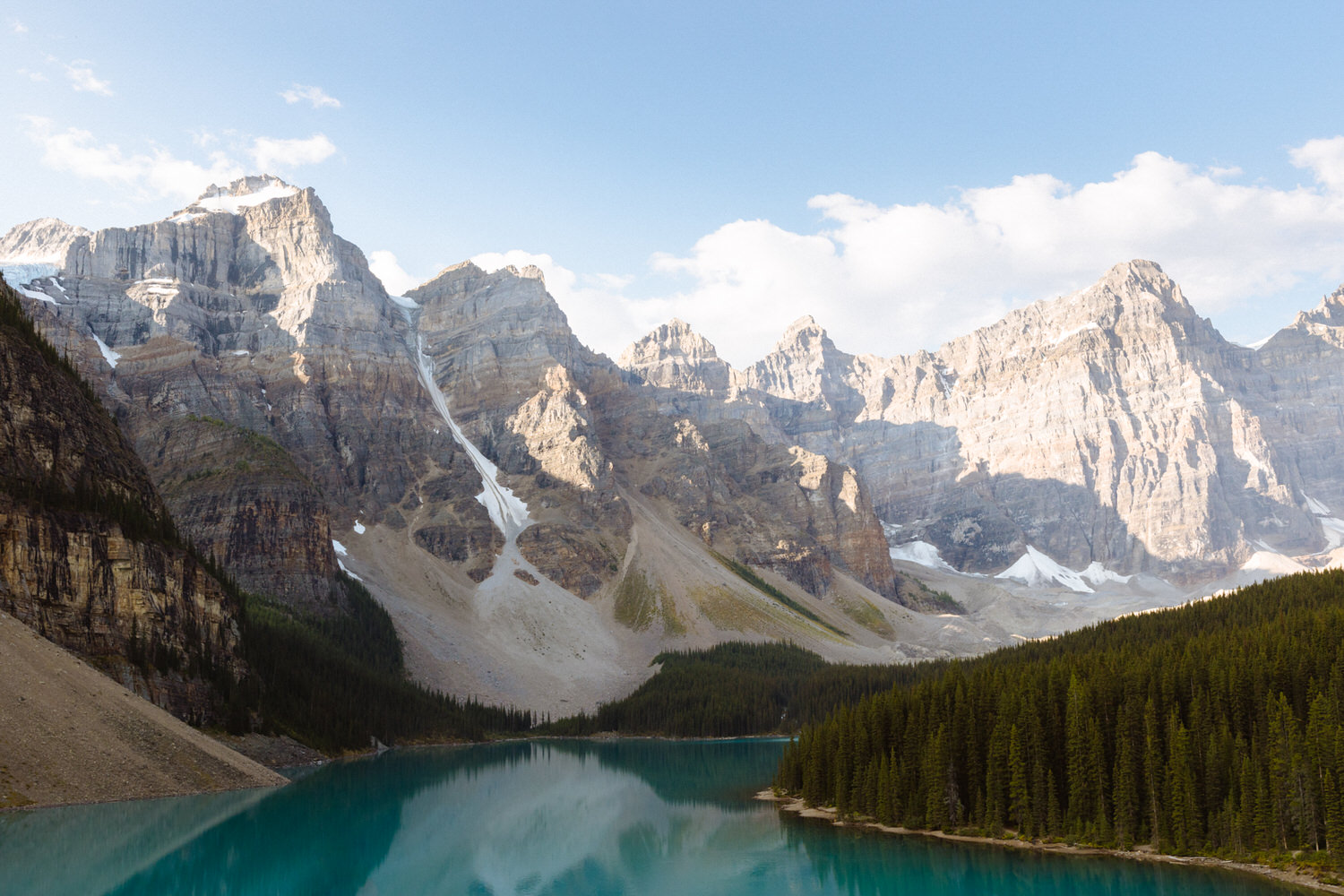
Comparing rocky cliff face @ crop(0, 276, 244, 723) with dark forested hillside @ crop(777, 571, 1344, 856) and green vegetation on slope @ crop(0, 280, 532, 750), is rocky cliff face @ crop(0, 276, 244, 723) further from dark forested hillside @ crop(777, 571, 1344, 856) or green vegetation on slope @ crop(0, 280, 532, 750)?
dark forested hillside @ crop(777, 571, 1344, 856)

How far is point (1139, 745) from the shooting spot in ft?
198

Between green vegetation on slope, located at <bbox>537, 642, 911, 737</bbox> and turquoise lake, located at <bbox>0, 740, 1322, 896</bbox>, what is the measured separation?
71.9 metres

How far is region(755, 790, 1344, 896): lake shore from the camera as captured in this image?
4888 centimetres

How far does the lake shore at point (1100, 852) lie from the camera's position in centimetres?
4888

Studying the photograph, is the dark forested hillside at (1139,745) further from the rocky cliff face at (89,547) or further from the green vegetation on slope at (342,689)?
the green vegetation on slope at (342,689)

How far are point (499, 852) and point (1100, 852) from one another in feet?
117

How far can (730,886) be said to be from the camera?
53.3 metres

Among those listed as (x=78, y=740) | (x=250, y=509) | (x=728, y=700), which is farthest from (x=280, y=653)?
(x=728, y=700)

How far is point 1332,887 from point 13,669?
242ft

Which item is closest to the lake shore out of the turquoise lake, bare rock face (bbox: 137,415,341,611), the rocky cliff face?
the turquoise lake

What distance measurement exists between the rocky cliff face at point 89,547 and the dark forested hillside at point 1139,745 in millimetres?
59205

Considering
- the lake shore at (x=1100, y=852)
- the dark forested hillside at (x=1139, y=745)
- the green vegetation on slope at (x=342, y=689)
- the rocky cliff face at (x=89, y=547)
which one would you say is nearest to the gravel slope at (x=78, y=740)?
the rocky cliff face at (x=89, y=547)

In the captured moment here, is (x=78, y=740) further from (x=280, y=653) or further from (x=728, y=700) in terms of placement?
(x=728, y=700)

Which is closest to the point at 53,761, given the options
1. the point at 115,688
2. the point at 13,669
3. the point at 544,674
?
the point at 13,669
